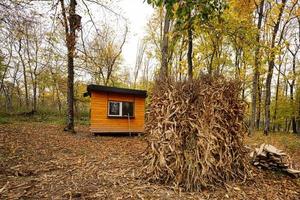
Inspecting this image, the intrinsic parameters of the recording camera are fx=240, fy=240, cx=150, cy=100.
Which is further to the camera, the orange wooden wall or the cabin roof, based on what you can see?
the orange wooden wall

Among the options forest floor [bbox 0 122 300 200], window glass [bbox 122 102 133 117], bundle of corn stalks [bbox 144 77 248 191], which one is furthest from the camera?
window glass [bbox 122 102 133 117]

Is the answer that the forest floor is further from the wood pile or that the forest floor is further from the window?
the window

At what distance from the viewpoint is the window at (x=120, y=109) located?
13.5 meters

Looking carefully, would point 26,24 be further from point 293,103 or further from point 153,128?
point 293,103

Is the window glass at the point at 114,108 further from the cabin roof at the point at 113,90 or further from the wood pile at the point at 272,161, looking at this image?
the wood pile at the point at 272,161

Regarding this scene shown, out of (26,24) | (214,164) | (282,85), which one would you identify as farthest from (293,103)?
(26,24)

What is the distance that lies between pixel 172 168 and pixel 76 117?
66.4ft

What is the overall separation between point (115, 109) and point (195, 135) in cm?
932

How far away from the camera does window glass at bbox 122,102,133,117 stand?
13820mm

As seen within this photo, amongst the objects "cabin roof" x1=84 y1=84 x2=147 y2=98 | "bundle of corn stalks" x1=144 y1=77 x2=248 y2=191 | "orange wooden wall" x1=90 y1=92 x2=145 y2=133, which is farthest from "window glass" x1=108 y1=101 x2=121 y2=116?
Answer: "bundle of corn stalks" x1=144 y1=77 x2=248 y2=191

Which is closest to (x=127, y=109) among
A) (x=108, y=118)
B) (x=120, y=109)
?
(x=120, y=109)

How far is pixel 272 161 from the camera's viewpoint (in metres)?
6.17

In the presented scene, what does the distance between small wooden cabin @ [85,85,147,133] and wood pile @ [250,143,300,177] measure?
834 centimetres

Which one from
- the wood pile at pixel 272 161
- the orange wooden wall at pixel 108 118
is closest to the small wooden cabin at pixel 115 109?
the orange wooden wall at pixel 108 118
